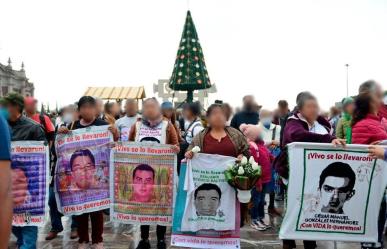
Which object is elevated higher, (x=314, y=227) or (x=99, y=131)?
(x=99, y=131)

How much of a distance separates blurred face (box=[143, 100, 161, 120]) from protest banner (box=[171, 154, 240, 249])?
855 millimetres

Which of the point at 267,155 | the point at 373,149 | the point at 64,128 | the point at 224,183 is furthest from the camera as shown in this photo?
the point at 267,155

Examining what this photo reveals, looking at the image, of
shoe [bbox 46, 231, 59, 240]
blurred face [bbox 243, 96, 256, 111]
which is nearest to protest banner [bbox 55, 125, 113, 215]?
shoe [bbox 46, 231, 59, 240]

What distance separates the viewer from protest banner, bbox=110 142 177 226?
5453mm

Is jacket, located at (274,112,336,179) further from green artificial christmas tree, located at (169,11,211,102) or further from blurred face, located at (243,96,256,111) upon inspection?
green artificial christmas tree, located at (169,11,211,102)

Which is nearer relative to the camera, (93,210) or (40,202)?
(40,202)

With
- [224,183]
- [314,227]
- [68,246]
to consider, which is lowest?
[68,246]

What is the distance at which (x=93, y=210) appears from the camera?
5461 mm

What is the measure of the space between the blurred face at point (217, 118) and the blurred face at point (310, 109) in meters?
0.95

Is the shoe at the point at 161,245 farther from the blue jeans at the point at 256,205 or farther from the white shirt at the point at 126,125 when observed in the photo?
the white shirt at the point at 126,125

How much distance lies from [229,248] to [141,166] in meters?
1.53

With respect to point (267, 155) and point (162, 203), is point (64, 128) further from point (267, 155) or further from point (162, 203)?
point (267, 155)

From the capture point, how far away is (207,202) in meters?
5.07

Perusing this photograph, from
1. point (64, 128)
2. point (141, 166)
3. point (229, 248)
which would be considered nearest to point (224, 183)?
point (229, 248)
